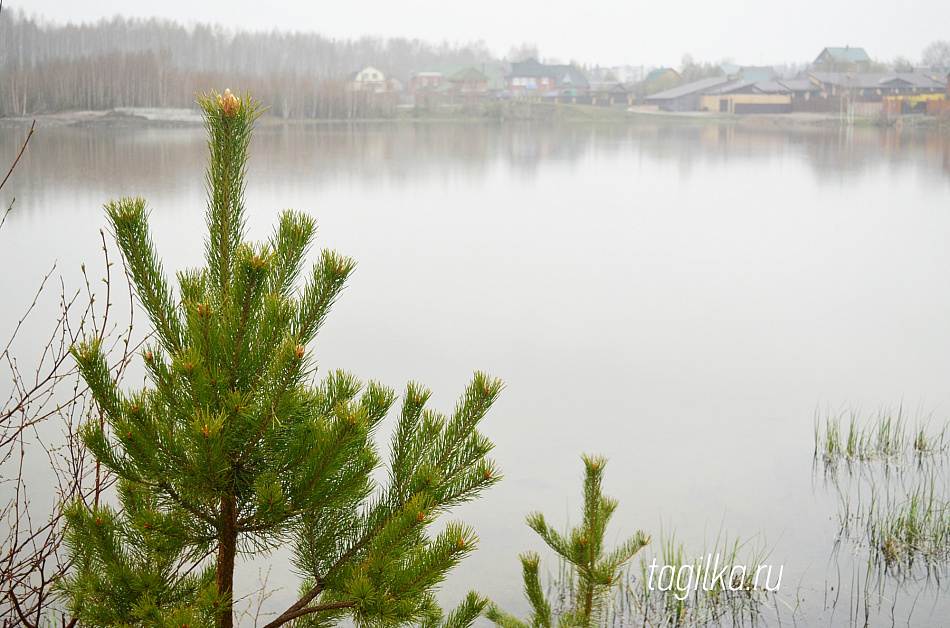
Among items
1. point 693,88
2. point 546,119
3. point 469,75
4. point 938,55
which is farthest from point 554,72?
point 938,55

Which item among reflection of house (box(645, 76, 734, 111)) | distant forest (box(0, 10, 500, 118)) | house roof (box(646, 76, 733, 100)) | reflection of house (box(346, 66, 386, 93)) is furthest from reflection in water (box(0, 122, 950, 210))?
house roof (box(646, 76, 733, 100))

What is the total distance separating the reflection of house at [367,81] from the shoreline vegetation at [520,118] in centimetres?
86

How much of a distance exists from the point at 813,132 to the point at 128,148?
85.9 feet

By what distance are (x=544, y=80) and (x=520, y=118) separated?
6.55 feet

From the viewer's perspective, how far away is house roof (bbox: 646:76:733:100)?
34062 millimetres

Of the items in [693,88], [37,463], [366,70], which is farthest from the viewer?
[693,88]

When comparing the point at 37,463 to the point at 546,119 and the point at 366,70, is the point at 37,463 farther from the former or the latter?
the point at 546,119

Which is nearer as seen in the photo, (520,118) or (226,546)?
(226,546)

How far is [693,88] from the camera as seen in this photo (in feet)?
112

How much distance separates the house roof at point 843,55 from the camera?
3083cm

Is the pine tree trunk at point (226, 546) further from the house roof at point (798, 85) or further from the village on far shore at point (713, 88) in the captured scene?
the house roof at point (798, 85)

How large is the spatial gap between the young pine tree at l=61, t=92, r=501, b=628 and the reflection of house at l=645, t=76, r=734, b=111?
115ft

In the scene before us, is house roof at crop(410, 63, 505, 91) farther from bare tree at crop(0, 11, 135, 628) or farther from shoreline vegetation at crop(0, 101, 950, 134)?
bare tree at crop(0, 11, 135, 628)

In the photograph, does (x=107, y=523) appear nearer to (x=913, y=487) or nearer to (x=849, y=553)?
(x=849, y=553)
